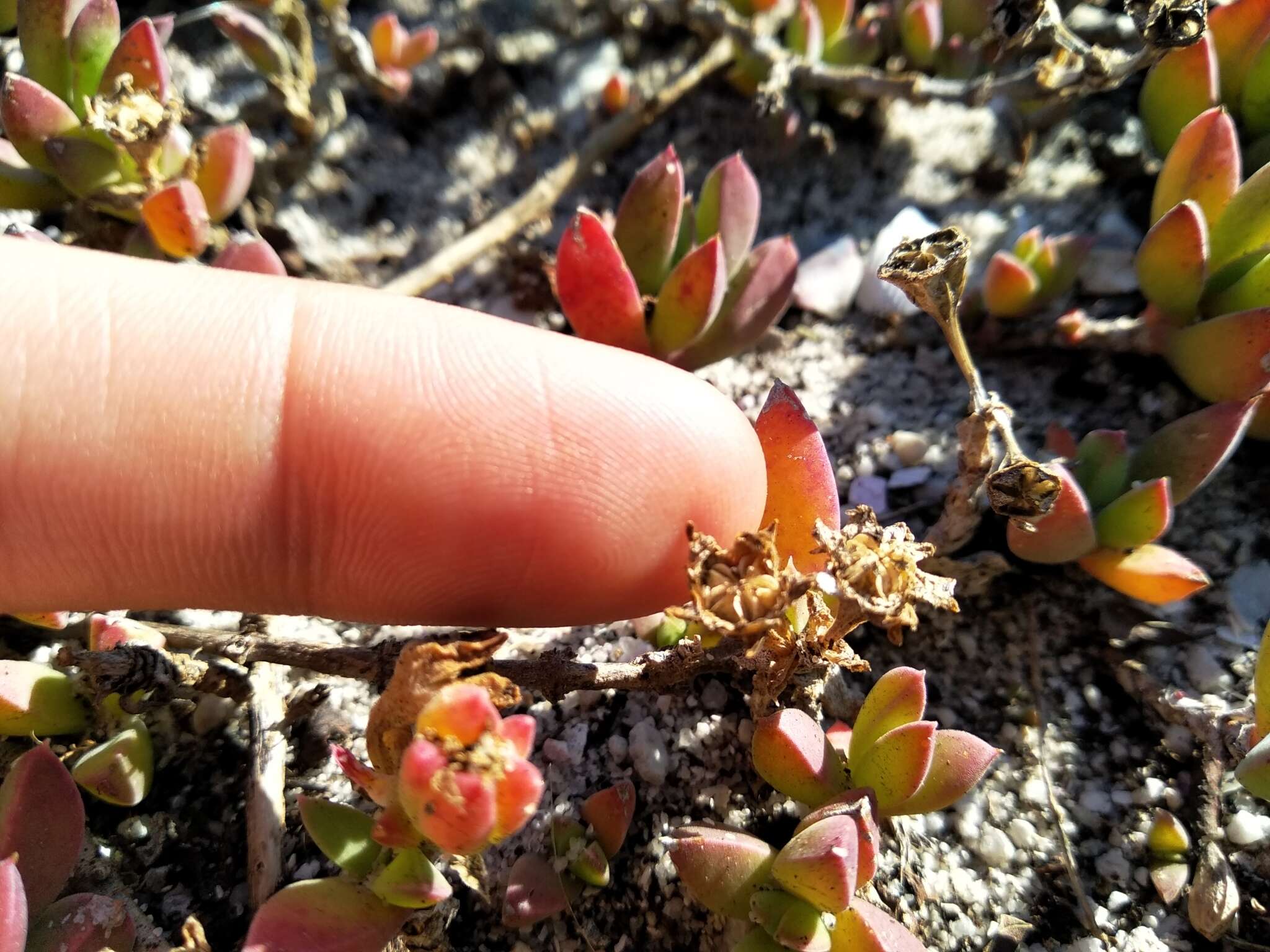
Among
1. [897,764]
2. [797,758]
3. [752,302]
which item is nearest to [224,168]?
[752,302]

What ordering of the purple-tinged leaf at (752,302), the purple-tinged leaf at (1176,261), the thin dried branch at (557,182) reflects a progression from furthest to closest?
the thin dried branch at (557,182), the purple-tinged leaf at (752,302), the purple-tinged leaf at (1176,261)

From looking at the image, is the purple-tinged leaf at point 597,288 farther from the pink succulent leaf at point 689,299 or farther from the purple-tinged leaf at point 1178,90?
the purple-tinged leaf at point 1178,90

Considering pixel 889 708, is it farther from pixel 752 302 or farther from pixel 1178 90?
pixel 1178 90

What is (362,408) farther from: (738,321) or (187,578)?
(738,321)

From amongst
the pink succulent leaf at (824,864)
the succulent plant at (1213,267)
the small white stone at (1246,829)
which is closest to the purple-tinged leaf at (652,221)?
the succulent plant at (1213,267)

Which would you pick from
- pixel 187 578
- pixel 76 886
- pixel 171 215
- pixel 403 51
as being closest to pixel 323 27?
pixel 403 51

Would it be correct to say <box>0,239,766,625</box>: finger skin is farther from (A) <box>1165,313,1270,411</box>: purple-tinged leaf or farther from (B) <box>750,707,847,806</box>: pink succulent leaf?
(A) <box>1165,313,1270,411</box>: purple-tinged leaf
